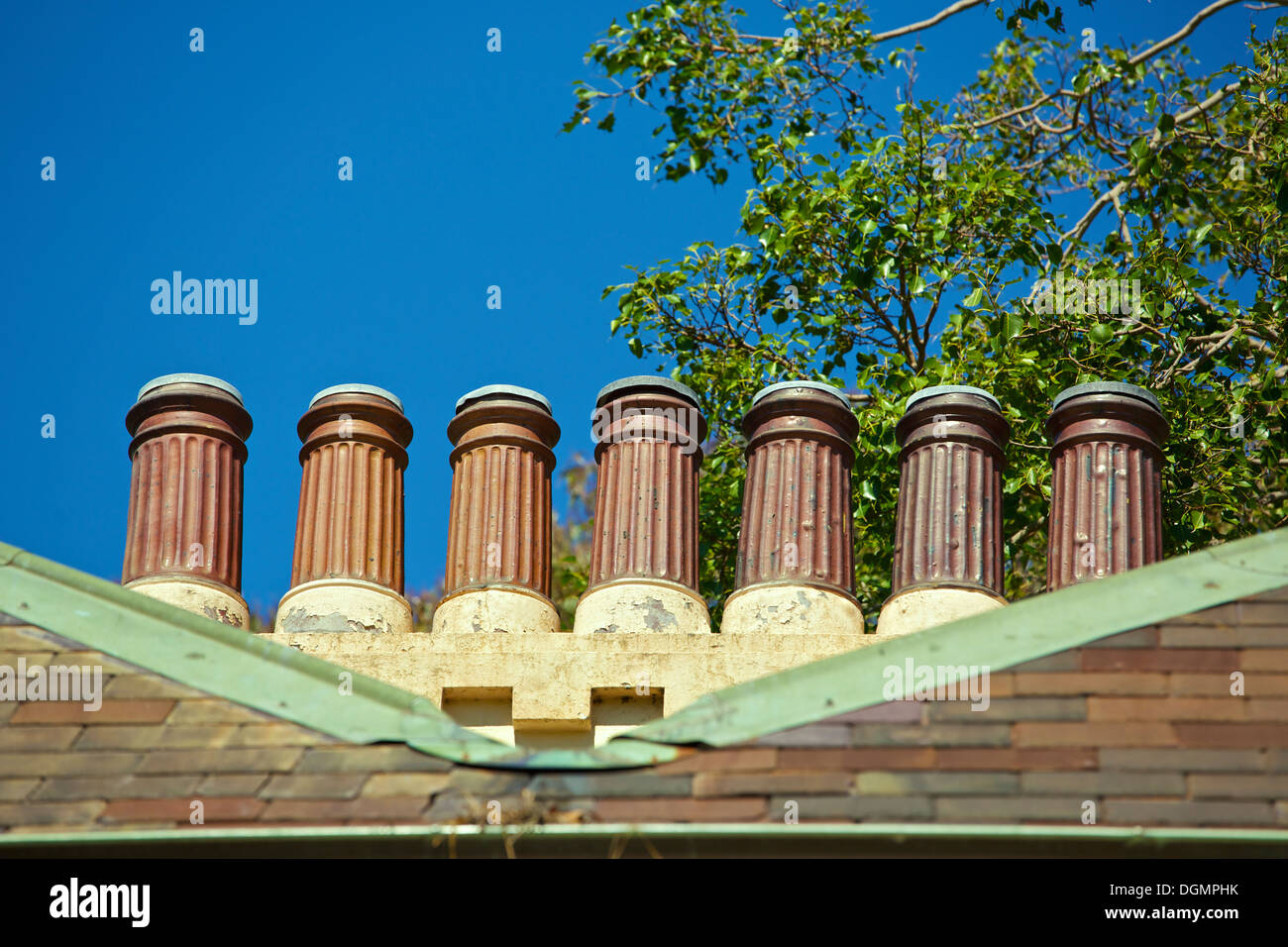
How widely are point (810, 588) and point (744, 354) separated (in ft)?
28.8

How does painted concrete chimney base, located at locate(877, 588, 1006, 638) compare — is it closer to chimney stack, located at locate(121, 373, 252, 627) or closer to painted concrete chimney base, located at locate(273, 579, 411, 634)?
painted concrete chimney base, located at locate(273, 579, 411, 634)

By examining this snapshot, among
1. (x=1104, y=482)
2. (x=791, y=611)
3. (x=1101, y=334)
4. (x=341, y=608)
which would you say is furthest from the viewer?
(x=1101, y=334)

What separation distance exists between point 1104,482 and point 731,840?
16.5 ft

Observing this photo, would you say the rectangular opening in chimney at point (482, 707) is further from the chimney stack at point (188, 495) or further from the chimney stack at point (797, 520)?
the chimney stack at point (188, 495)

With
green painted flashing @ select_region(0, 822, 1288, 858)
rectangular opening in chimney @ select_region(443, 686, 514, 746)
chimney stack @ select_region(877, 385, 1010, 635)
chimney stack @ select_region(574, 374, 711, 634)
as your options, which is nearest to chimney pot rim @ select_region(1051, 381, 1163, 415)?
chimney stack @ select_region(877, 385, 1010, 635)

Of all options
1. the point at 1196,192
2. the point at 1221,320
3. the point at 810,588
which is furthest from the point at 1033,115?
the point at 810,588

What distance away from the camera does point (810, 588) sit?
1012 centimetres

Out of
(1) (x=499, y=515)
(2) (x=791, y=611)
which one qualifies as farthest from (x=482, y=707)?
(2) (x=791, y=611)

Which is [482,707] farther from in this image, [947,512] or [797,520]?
[947,512]

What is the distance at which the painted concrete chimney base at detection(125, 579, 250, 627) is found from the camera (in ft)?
33.4

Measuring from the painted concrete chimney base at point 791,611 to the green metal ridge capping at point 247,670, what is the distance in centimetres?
324

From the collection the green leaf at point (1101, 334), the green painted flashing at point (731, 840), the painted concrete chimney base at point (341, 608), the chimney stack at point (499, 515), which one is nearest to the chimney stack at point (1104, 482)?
the chimney stack at point (499, 515)

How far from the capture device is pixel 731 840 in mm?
6324

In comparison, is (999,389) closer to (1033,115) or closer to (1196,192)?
(1196,192)
